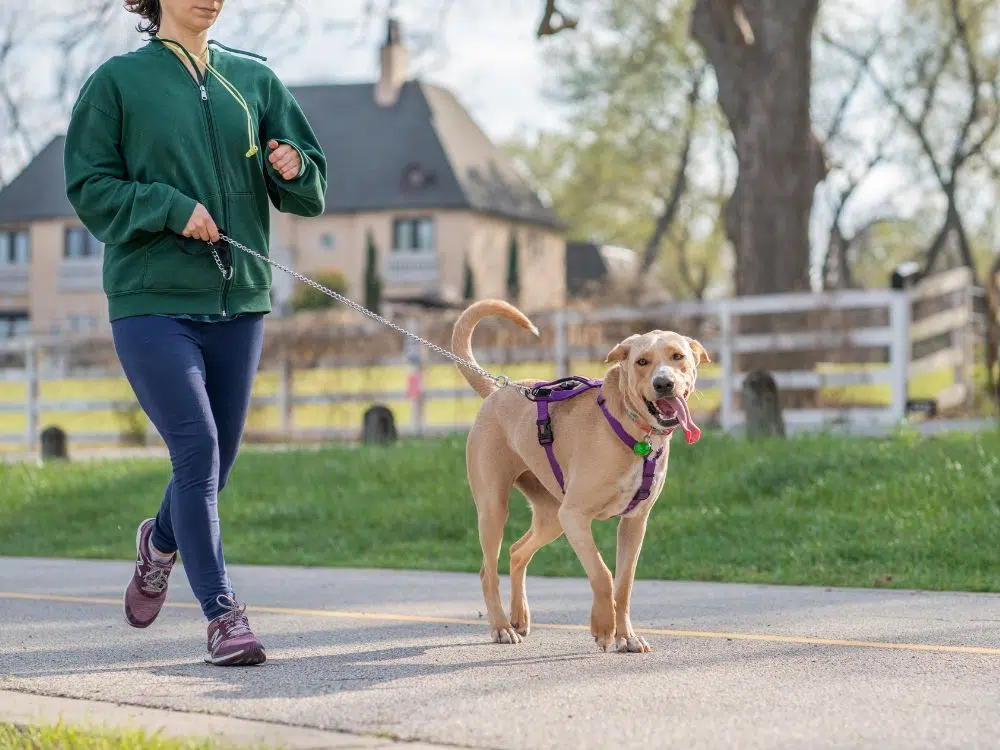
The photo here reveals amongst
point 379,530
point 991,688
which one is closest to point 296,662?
point 991,688

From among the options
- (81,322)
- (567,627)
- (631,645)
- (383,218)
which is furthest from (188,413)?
(81,322)

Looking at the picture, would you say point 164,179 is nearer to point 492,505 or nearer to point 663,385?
point 492,505

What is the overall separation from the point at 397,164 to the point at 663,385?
5704cm

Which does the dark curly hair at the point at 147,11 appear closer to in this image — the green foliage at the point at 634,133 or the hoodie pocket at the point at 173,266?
the hoodie pocket at the point at 173,266

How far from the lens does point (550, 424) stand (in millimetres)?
5996

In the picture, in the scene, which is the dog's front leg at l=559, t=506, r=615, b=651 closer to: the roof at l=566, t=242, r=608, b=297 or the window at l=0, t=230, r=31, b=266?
the window at l=0, t=230, r=31, b=266

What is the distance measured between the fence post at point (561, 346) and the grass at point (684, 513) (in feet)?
Answer: 15.6

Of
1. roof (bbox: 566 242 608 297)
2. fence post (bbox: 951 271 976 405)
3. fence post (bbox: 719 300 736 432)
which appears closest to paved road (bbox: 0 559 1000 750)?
fence post (bbox: 719 300 736 432)

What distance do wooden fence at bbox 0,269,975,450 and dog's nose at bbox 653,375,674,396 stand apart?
9.98 metres

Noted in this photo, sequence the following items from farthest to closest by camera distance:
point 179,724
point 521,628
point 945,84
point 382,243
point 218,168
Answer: point 382,243 → point 945,84 → point 521,628 → point 218,168 → point 179,724

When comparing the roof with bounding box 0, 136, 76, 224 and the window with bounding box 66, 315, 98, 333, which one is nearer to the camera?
the window with bounding box 66, 315, 98, 333

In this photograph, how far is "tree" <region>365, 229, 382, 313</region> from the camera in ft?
192

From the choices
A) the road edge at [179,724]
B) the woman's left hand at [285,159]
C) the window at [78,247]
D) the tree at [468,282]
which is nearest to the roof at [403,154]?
the tree at [468,282]

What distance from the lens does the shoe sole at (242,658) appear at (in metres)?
5.46
